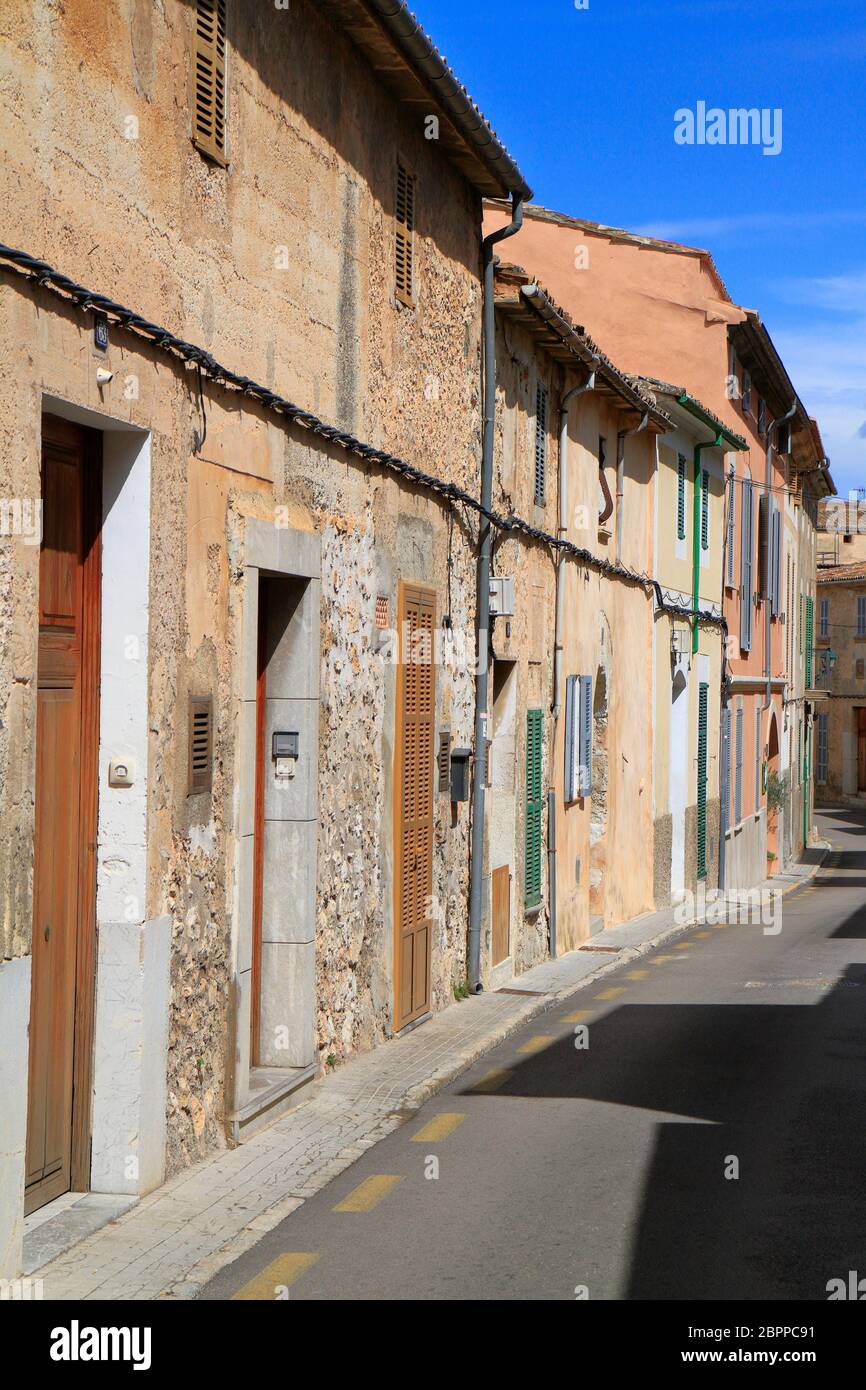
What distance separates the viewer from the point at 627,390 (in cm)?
1798

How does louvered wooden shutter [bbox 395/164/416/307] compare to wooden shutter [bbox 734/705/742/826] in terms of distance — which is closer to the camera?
louvered wooden shutter [bbox 395/164/416/307]

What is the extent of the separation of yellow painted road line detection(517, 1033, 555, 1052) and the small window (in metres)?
19.3

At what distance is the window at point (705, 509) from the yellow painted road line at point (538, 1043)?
1478 centimetres

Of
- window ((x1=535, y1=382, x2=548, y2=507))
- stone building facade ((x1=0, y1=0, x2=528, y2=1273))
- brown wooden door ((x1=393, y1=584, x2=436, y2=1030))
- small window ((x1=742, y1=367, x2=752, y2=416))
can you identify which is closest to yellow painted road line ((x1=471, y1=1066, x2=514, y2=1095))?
stone building facade ((x1=0, y1=0, x2=528, y2=1273))

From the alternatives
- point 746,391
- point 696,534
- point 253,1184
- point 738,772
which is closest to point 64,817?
point 253,1184

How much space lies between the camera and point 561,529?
1636 cm

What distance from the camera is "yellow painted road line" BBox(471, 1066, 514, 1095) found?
946 centimetres

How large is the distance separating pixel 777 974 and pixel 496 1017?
4080mm

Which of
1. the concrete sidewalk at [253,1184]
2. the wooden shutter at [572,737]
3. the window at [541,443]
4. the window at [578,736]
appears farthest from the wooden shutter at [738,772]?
the concrete sidewalk at [253,1184]

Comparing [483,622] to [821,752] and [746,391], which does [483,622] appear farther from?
[821,752]

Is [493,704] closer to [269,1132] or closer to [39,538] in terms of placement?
[269,1132]

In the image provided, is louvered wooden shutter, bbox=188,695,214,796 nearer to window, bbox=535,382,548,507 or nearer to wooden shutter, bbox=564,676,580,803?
window, bbox=535,382,548,507

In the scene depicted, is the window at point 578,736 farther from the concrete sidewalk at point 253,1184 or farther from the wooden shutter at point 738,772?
the wooden shutter at point 738,772

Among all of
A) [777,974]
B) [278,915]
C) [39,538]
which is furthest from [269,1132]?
[777,974]
